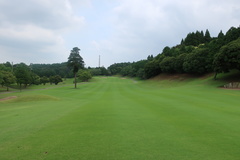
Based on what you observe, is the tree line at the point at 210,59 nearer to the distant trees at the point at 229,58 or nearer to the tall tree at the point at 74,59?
the distant trees at the point at 229,58

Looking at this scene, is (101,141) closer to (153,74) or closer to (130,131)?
(130,131)

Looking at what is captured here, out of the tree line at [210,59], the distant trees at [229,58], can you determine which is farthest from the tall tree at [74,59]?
the distant trees at [229,58]

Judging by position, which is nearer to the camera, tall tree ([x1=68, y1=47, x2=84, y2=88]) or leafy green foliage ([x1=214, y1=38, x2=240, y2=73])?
leafy green foliage ([x1=214, y1=38, x2=240, y2=73])

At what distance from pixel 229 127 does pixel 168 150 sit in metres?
4.65

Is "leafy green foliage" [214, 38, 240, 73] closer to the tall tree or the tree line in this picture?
the tree line

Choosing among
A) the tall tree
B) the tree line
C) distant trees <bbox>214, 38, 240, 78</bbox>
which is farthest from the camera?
the tall tree

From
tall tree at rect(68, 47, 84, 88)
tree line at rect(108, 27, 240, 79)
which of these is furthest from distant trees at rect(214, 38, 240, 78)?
tall tree at rect(68, 47, 84, 88)

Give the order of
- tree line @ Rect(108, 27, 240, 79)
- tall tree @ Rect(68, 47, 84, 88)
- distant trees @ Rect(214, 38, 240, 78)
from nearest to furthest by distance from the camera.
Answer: distant trees @ Rect(214, 38, 240, 78)
tree line @ Rect(108, 27, 240, 79)
tall tree @ Rect(68, 47, 84, 88)

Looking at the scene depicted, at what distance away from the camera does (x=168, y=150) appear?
4984mm

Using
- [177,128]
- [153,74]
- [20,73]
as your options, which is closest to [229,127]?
[177,128]

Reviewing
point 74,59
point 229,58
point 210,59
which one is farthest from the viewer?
point 74,59

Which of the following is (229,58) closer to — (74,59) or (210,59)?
(210,59)

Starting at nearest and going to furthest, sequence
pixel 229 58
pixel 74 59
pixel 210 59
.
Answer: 1. pixel 229 58
2. pixel 210 59
3. pixel 74 59

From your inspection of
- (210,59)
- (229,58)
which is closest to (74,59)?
(210,59)
